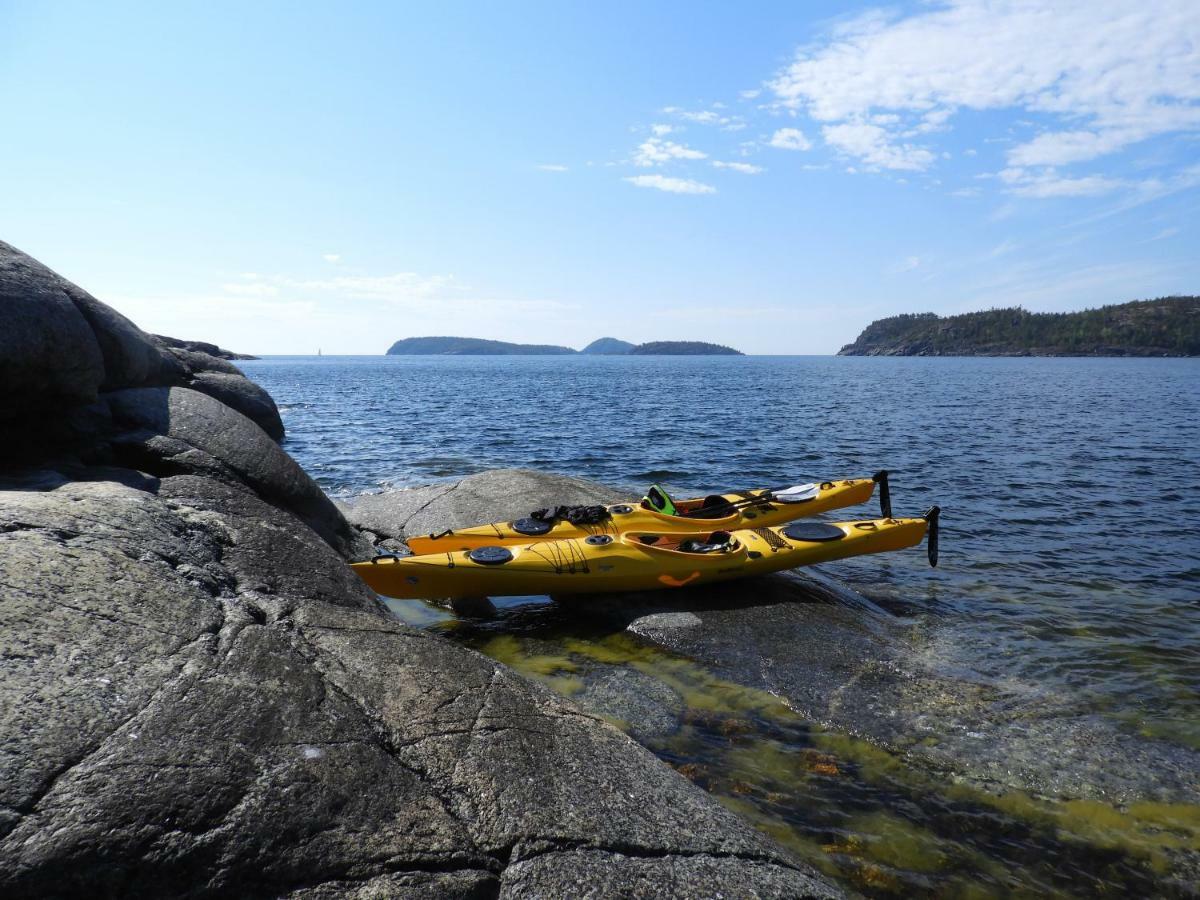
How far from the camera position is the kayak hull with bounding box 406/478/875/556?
30.6 feet

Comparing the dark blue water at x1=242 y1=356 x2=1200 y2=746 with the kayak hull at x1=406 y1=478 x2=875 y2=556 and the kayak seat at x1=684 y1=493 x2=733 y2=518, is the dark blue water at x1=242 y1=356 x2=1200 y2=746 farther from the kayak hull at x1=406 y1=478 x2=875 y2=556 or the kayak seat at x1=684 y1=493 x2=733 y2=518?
the kayak seat at x1=684 y1=493 x2=733 y2=518

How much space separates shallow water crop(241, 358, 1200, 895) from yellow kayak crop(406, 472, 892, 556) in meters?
1.14

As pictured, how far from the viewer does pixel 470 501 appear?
38.2 feet

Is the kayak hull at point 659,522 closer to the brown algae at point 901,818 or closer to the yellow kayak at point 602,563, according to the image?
the yellow kayak at point 602,563

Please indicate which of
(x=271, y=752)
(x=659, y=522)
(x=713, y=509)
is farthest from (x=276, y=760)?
(x=713, y=509)

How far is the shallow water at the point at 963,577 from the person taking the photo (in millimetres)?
4582

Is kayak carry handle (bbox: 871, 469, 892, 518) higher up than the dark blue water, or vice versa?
kayak carry handle (bbox: 871, 469, 892, 518)

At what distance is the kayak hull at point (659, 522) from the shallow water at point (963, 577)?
1.13 metres

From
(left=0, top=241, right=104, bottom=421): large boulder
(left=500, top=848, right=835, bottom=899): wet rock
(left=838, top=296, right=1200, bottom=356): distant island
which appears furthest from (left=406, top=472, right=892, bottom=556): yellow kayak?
(left=838, top=296, right=1200, bottom=356): distant island

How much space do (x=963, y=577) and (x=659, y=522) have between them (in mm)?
4646

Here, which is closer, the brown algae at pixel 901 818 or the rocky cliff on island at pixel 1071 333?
the brown algae at pixel 901 818

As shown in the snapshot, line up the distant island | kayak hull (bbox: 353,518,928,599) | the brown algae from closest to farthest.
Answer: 1. the brown algae
2. kayak hull (bbox: 353,518,928,599)
3. the distant island

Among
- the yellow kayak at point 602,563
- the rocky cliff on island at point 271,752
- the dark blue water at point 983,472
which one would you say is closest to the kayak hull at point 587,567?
the yellow kayak at point 602,563

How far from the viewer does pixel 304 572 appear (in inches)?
215
